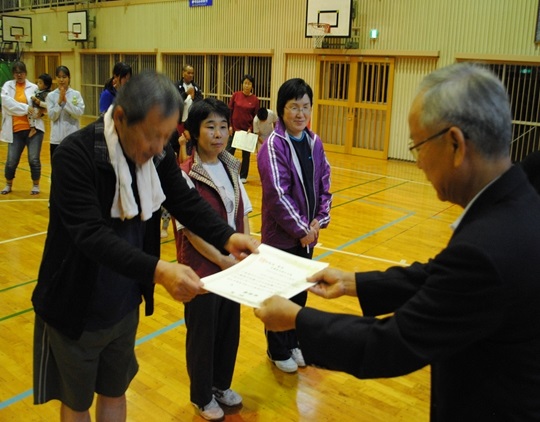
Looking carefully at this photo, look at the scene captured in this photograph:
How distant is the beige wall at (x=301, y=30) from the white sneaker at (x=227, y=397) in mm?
9986

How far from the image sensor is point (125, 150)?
201cm

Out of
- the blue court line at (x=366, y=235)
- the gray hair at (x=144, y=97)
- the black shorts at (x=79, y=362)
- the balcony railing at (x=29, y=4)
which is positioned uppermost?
the balcony railing at (x=29, y=4)

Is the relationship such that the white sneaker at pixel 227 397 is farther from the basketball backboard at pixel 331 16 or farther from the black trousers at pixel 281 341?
the basketball backboard at pixel 331 16

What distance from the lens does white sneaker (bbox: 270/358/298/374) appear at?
143 inches

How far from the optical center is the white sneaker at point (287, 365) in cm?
364

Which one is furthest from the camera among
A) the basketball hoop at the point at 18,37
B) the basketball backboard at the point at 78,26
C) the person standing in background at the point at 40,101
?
the basketball hoop at the point at 18,37

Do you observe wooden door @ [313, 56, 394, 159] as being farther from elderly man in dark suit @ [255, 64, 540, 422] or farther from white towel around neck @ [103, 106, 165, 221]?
elderly man in dark suit @ [255, 64, 540, 422]

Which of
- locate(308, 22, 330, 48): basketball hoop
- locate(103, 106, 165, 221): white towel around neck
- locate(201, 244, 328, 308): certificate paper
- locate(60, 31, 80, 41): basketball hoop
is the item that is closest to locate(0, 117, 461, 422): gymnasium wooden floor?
locate(201, 244, 328, 308): certificate paper

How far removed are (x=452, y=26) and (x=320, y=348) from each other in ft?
38.2

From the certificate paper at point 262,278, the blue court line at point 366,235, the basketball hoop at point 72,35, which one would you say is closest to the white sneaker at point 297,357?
the certificate paper at point 262,278

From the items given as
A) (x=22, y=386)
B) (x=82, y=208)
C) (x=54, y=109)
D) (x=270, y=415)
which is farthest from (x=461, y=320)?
(x=54, y=109)

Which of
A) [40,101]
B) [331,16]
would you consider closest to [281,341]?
[40,101]

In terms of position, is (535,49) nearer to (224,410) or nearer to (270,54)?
(270,54)

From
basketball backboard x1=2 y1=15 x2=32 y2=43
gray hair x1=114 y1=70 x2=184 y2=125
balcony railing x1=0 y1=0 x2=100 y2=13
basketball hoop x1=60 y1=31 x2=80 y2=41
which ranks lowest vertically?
gray hair x1=114 y1=70 x2=184 y2=125
